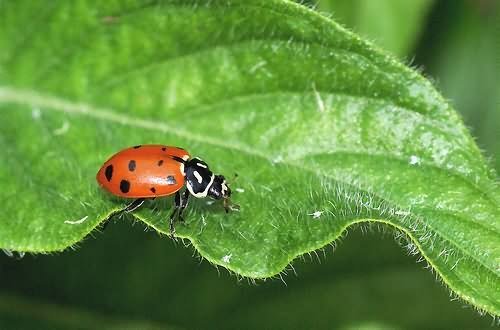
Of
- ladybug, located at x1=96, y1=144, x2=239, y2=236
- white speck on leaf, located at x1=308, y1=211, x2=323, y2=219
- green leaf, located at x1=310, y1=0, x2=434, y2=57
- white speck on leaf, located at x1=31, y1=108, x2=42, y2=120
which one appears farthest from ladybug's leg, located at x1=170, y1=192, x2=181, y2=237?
green leaf, located at x1=310, y1=0, x2=434, y2=57

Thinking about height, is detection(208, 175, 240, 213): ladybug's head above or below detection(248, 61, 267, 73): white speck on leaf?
below

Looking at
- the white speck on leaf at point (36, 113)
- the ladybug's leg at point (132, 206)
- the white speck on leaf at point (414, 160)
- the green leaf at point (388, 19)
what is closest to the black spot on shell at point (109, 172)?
the ladybug's leg at point (132, 206)

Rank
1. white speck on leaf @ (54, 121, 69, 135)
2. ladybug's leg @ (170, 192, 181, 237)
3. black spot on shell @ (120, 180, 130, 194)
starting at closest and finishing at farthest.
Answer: ladybug's leg @ (170, 192, 181, 237) < black spot on shell @ (120, 180, 130, 194) < white speck on leaf @ (54, 121, 69, 135)

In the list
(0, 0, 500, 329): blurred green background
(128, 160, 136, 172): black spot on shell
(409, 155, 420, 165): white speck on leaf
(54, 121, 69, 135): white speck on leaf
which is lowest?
(0, 0, 500, 329): blurred green background

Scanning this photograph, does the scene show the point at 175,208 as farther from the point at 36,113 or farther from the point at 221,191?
the point at 36,113

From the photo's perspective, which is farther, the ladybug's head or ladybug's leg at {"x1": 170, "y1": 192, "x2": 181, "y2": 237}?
the ladybug's head

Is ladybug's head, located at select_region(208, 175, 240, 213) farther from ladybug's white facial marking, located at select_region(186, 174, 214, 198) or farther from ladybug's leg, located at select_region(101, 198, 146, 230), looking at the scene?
ladybug's leg, located at select_region(101, 198, 146, 230)

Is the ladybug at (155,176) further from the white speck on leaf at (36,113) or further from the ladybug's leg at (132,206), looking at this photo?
the white speck on leaf at (36,113)

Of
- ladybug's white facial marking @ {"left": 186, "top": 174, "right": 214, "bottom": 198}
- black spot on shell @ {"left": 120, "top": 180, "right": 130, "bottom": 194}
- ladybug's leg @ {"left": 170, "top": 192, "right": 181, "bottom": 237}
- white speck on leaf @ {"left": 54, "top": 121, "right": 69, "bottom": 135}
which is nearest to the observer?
ladybug's leg @ {"left": 170, "top": 192, "right": 181, "bottom": 237}
